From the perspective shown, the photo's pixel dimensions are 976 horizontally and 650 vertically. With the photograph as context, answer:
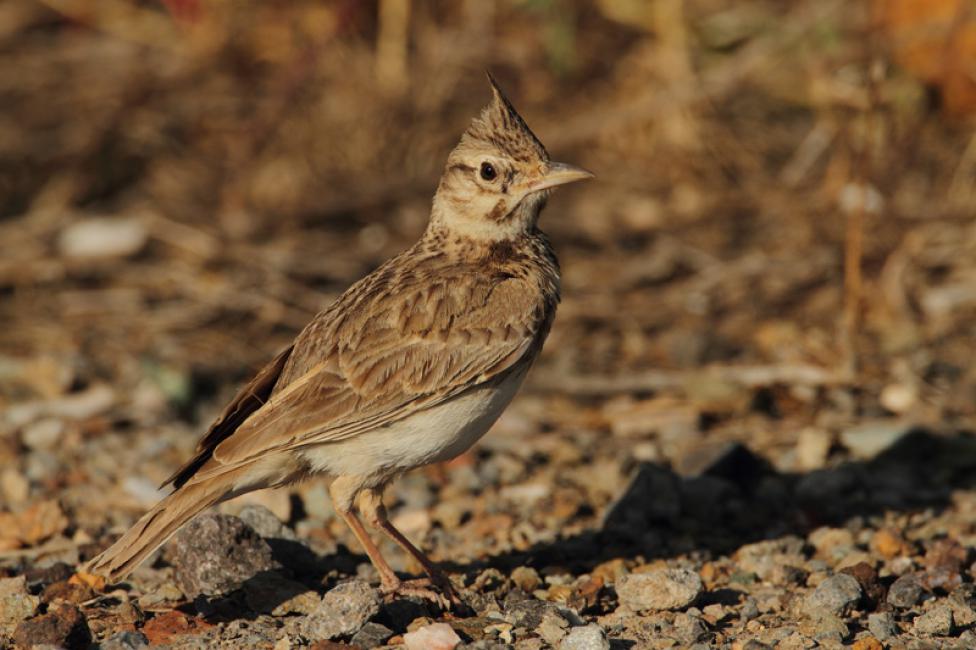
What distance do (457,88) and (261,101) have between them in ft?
5.25

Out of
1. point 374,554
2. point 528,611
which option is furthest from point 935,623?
point 374,554

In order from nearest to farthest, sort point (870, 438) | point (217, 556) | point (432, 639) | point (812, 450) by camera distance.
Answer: point (432, 639)
point (217, 556)
point (812, 450)
point (870, 438)

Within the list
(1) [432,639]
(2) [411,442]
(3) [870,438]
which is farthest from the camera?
(3) [870,438]

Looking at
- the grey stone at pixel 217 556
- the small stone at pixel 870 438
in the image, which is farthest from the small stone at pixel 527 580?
the small stone at pixel 870 438

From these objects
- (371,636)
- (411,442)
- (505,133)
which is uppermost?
(505,133)

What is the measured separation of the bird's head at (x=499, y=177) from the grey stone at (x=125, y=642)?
83.2 inches

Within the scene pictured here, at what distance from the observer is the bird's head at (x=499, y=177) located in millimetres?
5645

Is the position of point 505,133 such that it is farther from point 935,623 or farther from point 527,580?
point 935,623

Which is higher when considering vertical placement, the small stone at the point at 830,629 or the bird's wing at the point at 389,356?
the bird's wing at the point at 389,356

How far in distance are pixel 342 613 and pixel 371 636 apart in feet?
0.42

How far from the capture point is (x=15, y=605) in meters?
4.83

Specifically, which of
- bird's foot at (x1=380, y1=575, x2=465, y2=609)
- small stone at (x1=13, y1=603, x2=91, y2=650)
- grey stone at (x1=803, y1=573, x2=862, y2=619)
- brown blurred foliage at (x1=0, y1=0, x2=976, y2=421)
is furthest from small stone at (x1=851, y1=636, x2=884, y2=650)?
brown blurred foliage at (x1=0, y1=0, x2=976, y2=421)

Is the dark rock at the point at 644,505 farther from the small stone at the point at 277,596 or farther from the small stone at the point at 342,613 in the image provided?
the small stone at the point at 342,613

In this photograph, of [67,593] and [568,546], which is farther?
[568,546]
